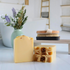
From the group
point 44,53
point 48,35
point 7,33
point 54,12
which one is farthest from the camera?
point 54,12

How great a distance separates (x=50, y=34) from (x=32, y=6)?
401 cm

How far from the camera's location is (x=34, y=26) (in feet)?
7.48

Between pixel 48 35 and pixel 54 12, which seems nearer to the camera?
pixel 48 35

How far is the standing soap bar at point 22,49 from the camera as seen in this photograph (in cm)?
97

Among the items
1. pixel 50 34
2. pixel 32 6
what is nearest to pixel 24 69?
pixel 50 34

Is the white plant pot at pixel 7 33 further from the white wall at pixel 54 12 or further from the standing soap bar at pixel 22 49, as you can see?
the white wall at pixel 54 12

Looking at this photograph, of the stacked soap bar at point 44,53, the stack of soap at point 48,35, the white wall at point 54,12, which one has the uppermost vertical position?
the white wall at point 54,12

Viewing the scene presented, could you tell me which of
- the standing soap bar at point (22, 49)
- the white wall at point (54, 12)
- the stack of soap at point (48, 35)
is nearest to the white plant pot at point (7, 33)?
the stack of soap at point (48, 35)

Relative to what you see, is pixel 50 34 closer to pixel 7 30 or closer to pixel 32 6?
pixel 7 30

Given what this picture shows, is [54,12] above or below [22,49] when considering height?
above

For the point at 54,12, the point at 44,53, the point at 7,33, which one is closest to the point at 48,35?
the point at 44,53

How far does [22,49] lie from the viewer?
97 cm

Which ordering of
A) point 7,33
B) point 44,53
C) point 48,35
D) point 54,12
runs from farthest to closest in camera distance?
point 54,12, point 7,33, point 48,35, point 44,53

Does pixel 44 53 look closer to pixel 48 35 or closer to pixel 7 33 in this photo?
pixel 48 35
